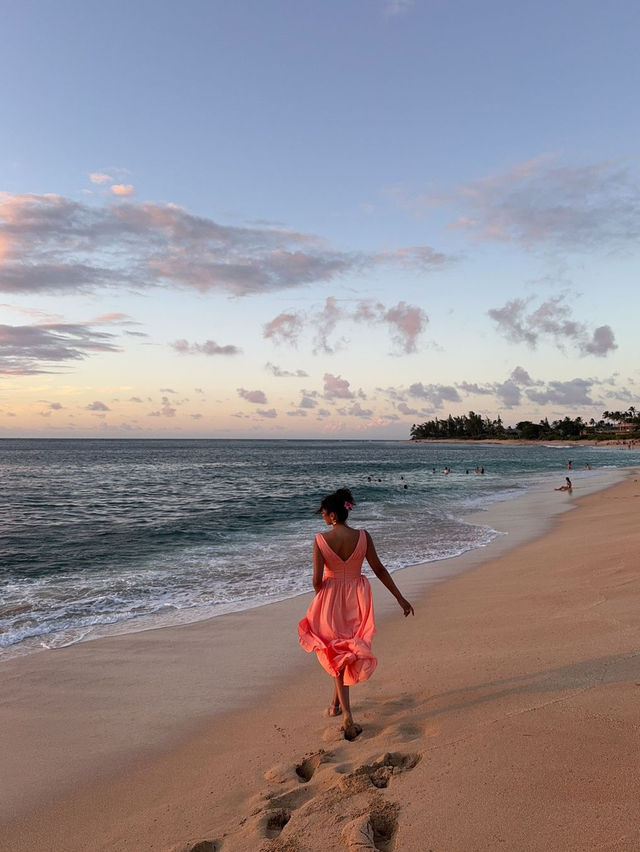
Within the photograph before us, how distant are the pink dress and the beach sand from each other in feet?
2.13

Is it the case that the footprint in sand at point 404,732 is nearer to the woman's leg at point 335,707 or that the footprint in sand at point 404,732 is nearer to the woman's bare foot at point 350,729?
the woman's bare foot at point 350,729

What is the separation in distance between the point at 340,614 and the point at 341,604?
0.09 metres

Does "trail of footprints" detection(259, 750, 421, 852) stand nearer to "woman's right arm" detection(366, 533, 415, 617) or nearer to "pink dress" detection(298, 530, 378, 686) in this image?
"pink dress" detection(298, 530, 378, 686)

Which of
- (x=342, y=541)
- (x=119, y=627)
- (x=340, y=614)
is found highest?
(x=342, y=541)

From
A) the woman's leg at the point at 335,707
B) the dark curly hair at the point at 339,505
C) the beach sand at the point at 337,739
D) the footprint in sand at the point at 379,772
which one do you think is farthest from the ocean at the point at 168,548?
the footprint in sand at the point at 379,772

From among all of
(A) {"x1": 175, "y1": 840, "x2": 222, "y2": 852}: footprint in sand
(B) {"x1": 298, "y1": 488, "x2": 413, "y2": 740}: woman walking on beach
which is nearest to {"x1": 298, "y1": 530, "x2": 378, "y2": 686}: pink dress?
(B) {"x1": 298, "y1": 488, "x2": 413, "y2": 740}: woman walking on beach

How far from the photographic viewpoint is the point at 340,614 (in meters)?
5.12

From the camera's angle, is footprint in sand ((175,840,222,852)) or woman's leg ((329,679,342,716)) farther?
woman's leg ((329,679,342,716))

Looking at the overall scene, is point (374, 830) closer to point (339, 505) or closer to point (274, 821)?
point (274, 821)

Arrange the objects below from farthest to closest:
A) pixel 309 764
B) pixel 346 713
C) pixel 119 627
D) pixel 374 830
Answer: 1. pixel 119 627
2. pixel 346 713
3. pixel 309 764
4. pixel 374 830

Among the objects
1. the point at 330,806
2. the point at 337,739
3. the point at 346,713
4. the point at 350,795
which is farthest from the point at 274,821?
the point at 346,713

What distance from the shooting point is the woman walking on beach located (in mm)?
5016

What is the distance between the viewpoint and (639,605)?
23.8 ft

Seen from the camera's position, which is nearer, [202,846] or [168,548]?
[202,846]
